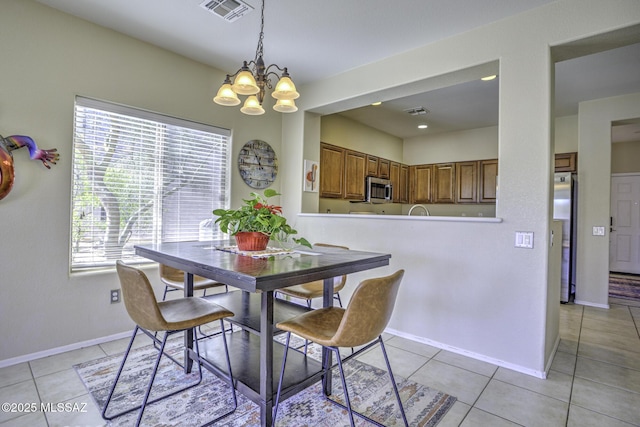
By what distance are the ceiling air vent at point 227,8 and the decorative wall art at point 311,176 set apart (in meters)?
1.84

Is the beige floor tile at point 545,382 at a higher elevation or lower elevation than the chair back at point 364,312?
lower

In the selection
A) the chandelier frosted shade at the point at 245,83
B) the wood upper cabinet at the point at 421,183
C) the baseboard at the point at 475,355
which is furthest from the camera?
the wood upper cabinet at the point at 421,183

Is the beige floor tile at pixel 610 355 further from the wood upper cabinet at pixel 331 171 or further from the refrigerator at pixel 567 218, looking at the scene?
the wood upper cabinet at pixel 331 171

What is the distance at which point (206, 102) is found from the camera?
354 cm

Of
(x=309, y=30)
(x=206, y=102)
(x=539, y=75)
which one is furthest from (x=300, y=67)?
(x=539, y=75)

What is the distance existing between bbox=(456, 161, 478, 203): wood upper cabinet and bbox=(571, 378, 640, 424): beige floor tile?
3787 mm

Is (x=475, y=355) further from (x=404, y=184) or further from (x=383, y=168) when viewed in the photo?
(x=404, y=184)

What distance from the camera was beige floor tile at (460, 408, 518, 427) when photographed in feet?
5.96

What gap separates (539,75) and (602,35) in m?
0.40

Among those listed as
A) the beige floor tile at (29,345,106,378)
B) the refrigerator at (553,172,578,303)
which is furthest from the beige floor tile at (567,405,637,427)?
the beige floor tile at (29,345,106,378)

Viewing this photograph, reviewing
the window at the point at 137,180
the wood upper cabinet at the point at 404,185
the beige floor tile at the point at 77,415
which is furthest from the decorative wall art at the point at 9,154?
the wood upper cabinet at the point at 404,185

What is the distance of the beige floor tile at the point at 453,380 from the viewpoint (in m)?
2.14

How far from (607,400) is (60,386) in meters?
3.54

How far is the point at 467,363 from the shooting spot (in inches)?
101
